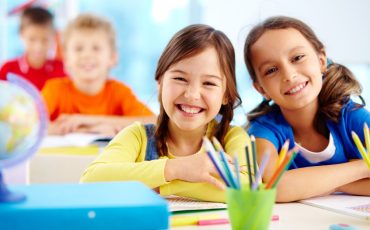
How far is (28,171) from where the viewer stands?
171cm

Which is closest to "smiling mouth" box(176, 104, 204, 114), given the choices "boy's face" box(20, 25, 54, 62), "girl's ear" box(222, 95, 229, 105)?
"girl's ear" box(222, 95, 229, 105)

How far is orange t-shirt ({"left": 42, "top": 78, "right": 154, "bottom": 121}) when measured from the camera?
8.36 ft

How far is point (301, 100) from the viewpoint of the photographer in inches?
52.1

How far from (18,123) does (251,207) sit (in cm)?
33

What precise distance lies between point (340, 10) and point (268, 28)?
6.38 feet

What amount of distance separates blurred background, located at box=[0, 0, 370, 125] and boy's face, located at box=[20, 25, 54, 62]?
0.41 meters

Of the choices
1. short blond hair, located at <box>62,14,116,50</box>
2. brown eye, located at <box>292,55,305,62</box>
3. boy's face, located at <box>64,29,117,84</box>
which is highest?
short blond hair, located at <box>62,14,116,50</box>

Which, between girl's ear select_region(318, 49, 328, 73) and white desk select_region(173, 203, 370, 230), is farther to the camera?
girl's ear select_region(318, 49, 328, 73)

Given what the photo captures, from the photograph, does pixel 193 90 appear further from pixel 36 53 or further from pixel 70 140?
pixel 36 53

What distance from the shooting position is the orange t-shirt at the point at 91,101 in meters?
2.55

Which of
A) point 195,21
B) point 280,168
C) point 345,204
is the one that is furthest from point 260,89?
point 195,21

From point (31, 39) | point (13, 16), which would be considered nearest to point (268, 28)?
point (31, 39)

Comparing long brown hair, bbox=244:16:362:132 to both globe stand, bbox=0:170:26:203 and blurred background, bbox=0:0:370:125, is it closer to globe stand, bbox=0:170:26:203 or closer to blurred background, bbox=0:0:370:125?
blurred background, bbox=0:0:370:125

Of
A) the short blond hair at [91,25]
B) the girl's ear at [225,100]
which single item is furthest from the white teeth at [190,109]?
the short blond hair at [91,25]
